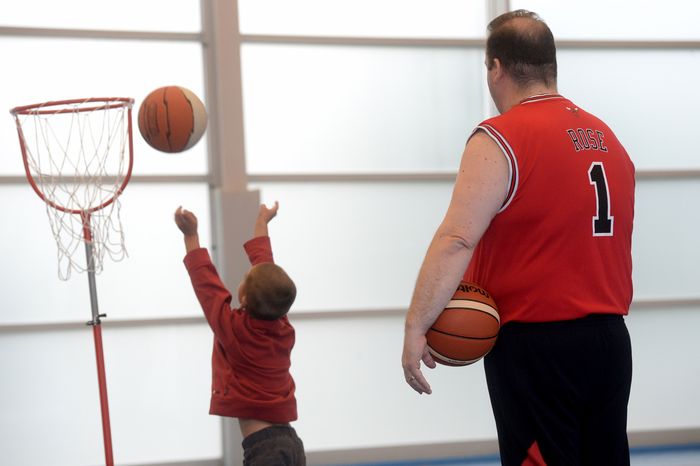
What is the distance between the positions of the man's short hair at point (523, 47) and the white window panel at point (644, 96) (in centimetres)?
420

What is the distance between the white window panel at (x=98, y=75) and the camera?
611 centimetres

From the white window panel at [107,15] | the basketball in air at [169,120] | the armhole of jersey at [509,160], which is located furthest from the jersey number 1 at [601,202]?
the white window panel at [107,15]

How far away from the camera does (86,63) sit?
624 cm

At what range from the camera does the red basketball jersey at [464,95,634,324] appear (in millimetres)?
2684

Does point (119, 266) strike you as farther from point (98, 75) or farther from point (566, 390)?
point (566, 390)

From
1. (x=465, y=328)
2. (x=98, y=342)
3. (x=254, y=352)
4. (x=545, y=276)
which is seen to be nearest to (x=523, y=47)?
(x=545, y=276)

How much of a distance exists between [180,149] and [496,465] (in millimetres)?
3322

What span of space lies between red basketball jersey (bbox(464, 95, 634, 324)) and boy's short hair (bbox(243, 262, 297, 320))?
4.72ft

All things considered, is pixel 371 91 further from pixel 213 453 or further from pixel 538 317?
pixel 538 317

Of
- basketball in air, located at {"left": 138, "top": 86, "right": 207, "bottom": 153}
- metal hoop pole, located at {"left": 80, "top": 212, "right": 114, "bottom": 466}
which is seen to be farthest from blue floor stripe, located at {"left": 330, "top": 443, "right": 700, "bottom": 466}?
basketball in air, located at {"left": 138, "top": 86, "right": 207, "bottom": 153}

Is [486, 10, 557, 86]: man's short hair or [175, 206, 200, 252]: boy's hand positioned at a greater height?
[486, 10, 557, 86]: man's short hair

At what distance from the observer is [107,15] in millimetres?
6262

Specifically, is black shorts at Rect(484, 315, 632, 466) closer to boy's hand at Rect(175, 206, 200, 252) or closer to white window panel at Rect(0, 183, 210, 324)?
boy's hand at Rect(175, 206, 200, 252)

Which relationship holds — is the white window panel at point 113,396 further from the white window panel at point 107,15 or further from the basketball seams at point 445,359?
the basketball seams at point 445,359
